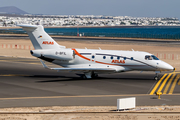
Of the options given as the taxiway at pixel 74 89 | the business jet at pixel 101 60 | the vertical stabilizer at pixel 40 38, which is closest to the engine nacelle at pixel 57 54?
the business jet at pixel 101 60

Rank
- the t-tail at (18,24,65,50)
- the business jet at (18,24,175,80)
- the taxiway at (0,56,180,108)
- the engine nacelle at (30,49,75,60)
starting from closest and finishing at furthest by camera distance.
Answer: the taxiway at (0,56,180,108) → the business jet at (18,24,175,80) → the engine nacelle at (30,49,75,60) → the t-tail at (18,24,65,50)

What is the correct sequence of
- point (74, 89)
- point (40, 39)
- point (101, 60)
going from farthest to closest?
point (40, 39) → point (101, 60) → point (74, 89)

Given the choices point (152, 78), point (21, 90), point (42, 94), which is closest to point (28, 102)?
point (42, 94)

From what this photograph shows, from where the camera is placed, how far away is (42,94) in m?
29.0

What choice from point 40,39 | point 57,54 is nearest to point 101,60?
point 57,54

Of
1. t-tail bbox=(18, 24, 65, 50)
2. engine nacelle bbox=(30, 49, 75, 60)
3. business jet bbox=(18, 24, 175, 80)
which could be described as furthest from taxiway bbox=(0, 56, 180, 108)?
t-tail bbox=(18, 24, 65, 50)

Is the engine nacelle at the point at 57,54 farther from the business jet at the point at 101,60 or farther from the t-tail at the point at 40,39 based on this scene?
the t-tail at the point at 40,39

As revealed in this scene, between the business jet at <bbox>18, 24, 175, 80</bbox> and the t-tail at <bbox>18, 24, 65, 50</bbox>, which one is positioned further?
the t-tail at <bbox>18, 24, 65, 50</bbox>

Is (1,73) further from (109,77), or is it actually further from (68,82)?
(109,77)

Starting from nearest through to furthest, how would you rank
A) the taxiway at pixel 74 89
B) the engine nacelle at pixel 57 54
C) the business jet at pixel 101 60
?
the taxiway at pixel 74 89 → the business jet at pixel 101 60 → the engine nacelle at pixel 57 54

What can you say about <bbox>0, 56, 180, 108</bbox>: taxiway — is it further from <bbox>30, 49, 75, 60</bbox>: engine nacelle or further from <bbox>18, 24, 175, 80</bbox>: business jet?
<bbox>30, 49, 75, 60</bbox>: engine nacelle

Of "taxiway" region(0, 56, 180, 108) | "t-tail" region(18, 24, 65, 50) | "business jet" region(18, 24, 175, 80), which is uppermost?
"t-tail" region(18, 24, 65, 50)

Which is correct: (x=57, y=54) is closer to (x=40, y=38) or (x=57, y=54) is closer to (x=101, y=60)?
(x=40, y=38)

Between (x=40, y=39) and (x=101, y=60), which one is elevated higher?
(x=40, y=39)
